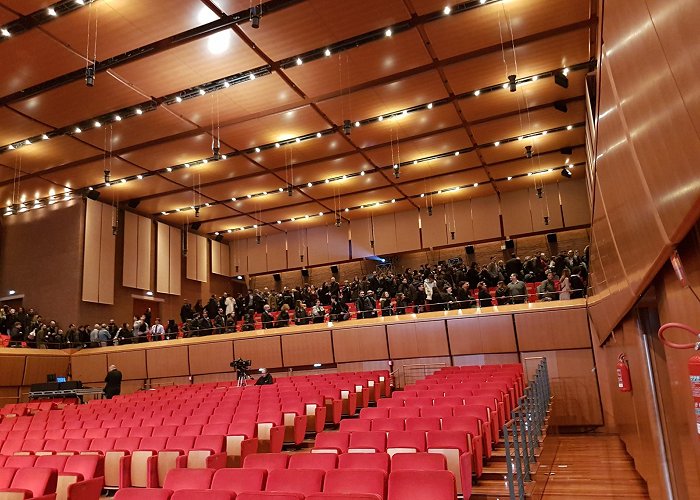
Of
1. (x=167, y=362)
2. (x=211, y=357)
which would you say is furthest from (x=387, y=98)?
(x=167, y=362)

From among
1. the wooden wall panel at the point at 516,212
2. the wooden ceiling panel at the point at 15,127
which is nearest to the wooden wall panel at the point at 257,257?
the wooden wall panel at the point at 516,212

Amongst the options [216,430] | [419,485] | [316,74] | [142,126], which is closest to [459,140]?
[316,74]

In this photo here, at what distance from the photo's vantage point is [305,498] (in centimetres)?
251

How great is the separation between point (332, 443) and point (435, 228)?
1508 cm

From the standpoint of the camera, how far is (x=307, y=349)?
11953 millimetres

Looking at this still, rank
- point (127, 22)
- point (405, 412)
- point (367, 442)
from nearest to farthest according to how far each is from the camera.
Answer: point (367, 442) < point (405, 412) < point (127, 22)

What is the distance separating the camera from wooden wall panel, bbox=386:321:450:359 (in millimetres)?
10703

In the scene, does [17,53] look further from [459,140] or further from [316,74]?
[459,140]

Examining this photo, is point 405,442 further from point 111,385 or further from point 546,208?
point 546,208

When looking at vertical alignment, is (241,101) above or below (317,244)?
above

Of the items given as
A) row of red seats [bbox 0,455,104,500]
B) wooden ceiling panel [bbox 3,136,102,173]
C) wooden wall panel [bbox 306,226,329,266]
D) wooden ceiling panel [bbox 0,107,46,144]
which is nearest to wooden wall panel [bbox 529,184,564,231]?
wooden wall panel [bbox 306,226,329,266]

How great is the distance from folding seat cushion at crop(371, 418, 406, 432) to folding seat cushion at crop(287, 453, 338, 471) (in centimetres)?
120

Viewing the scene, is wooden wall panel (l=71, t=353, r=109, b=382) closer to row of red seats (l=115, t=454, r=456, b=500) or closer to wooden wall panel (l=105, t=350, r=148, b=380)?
wooden wall panel (l=105, t=350, r=148, b=380)

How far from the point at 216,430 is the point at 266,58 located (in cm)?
636
